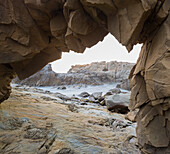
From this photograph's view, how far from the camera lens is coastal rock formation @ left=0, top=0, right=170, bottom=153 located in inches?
83.4

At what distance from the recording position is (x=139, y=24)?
2.21m

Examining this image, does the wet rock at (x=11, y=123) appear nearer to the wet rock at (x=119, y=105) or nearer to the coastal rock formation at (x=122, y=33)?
the coastal rock formation at (x=122, y=33)

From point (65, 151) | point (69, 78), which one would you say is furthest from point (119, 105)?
point (69, 78)

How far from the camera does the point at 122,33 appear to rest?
2408 mm

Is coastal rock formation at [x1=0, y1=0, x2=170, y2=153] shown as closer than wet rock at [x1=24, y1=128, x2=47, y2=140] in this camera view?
Yes

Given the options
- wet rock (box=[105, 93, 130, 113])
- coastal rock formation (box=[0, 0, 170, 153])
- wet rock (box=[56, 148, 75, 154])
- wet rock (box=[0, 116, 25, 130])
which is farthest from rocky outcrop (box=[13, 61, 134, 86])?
wet rock (box=[56, 148, 75, 154])

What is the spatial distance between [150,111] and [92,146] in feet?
6.22

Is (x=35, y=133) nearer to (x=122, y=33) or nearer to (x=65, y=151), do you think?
(x=65, y=151)

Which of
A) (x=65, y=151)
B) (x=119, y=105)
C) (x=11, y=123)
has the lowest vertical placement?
(x=119, y=105)

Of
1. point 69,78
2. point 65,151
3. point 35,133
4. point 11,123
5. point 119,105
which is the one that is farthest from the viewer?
point 69,78

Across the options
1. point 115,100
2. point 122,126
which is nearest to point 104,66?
point 115,100

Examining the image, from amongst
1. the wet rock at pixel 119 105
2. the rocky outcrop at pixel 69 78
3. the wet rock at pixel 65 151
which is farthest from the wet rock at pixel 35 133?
the rocky outcrop at pixel 69 78

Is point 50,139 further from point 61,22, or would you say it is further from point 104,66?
point 104,66

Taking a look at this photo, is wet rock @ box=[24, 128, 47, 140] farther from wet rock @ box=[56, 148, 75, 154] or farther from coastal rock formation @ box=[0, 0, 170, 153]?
coastal rock formation @ box=[0, 0, 170, 153]
